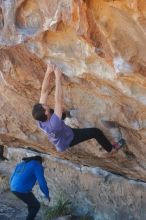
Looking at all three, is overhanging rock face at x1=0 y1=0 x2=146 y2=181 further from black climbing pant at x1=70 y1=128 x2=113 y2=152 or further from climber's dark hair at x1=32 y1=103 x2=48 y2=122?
climber's dark hair at x1=32 y1=103 x2=48 y2=122

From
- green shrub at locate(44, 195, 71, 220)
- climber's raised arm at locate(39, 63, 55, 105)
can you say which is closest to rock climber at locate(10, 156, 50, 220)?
green shrub at locate(44, 195, 71, 220)

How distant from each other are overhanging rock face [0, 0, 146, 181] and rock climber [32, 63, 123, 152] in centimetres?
11

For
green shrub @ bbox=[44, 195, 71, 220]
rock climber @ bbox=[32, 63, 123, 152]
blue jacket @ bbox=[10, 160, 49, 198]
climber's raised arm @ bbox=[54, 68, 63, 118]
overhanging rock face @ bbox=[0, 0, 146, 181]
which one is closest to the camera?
overhanging rock face @ bbox=[0, 0, 146, 181]

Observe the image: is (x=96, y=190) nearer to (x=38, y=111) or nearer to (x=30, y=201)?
(x=30, y=201)

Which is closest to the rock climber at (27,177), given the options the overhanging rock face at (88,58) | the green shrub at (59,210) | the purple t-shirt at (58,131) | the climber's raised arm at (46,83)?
the overhanging rock face at (88,58)

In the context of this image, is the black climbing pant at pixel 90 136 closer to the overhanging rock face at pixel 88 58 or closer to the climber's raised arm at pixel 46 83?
the overhanging rock face at pixel 88 58

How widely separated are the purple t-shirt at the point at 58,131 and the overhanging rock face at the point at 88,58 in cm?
35

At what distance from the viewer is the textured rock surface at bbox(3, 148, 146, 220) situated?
7.07 meters

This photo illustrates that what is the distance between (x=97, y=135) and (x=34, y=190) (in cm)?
261

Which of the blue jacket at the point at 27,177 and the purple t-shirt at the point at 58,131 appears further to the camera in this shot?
the blue jacket at the point at 27,177

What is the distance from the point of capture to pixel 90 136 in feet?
20.3

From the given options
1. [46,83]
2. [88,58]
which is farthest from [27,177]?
[88,58]

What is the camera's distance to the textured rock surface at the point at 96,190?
7.07 metres

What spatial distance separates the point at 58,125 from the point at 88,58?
0.99m
